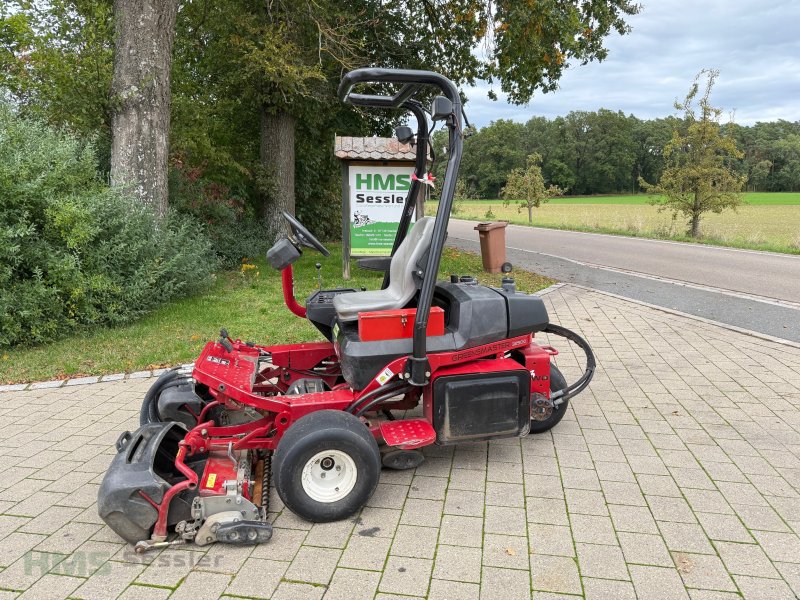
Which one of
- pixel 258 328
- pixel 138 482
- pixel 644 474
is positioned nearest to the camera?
pixel 138 482

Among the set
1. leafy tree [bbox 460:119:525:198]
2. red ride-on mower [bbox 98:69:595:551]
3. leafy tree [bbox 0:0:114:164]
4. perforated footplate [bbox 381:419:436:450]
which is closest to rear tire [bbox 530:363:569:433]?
red ride-on mower [bbox 98:69:595:551]

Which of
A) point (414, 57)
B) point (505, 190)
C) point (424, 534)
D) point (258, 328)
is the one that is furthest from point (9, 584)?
point (505, 190)

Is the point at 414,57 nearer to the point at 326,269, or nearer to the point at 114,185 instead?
the point at 326,269

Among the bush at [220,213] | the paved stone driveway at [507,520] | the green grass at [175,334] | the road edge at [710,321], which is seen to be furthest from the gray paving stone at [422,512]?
the bush at [220,213]

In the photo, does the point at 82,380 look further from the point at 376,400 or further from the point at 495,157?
the point at 495,157

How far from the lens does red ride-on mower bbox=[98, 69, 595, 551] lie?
2.79m

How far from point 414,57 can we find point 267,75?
455 centimetres

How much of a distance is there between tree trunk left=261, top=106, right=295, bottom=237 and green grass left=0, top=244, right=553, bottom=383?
340 cm

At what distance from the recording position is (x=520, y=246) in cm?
1806

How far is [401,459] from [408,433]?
10.7 inches

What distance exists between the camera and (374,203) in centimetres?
1020

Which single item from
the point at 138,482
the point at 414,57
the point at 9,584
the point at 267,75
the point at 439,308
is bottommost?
the point at 9,584

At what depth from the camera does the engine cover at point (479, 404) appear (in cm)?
329

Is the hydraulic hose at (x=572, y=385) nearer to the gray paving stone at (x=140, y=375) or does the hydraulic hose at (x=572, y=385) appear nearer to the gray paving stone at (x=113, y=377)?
the gray paving stone at (x=140, y=375)
